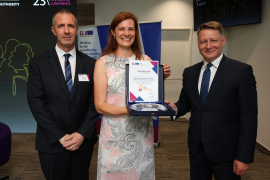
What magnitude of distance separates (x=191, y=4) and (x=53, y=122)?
5.20 meters

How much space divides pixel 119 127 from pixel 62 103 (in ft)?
1.60

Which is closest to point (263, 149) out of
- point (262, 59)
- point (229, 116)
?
point (262, 59)

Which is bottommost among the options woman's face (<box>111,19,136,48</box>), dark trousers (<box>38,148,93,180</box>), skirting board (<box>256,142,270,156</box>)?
skirting board (<box>256,142,270,156</box>)

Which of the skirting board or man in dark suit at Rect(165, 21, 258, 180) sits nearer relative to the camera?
man in dark suit at Rect(165, 21, 258, 180)

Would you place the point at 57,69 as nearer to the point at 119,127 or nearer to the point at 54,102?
the point at 54,102

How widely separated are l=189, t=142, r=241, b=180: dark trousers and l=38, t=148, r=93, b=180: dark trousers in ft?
2.96

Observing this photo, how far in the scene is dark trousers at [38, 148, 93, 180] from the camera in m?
1.60

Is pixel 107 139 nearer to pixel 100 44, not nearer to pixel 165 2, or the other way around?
pixel 100 44

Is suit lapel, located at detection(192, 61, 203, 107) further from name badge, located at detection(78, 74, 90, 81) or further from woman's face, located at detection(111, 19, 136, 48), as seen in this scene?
name badge, located at detection(78, 74, 90, 81)

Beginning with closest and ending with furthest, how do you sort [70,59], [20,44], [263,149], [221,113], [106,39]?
[221,113]
[70,59]
[263,149]
[106,39]
[20,44]

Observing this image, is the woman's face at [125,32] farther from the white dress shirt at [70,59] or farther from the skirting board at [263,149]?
the skirting board at [263,149]

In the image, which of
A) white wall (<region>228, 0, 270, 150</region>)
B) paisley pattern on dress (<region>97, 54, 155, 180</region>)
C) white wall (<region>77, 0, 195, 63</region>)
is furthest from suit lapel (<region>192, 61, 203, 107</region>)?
Result: white wall (<region>77, 0, 195, 63</region>)

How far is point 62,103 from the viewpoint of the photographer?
1.58 metres

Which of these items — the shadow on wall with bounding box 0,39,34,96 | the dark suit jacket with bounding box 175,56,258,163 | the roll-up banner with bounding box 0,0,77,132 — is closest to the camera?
the dark suit jacket with bounding box 175,56,258,163
